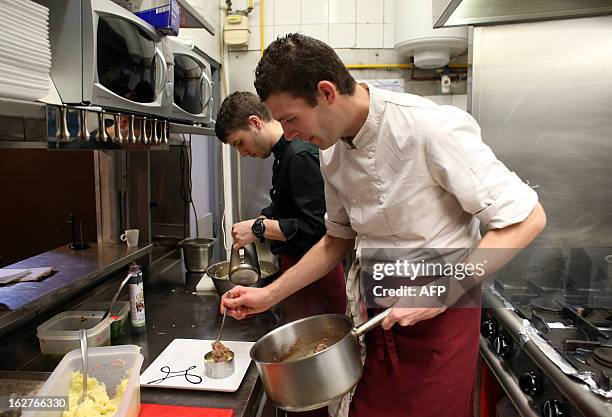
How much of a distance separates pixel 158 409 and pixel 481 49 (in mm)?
1977

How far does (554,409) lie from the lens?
1.21m

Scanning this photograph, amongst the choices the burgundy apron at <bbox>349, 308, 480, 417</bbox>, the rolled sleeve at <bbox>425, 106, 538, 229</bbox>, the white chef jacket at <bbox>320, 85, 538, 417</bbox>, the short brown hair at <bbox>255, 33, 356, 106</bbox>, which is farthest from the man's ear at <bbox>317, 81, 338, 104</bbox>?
the burgundy apron at <bbox>349, 308, 480, 417</bbox>

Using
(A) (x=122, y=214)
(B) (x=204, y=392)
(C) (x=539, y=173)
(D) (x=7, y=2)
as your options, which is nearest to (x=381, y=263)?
(B) (x=204, y=392)

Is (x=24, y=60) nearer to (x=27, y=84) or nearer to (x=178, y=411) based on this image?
(x=27, y=84)

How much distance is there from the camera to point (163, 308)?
1.81 meters

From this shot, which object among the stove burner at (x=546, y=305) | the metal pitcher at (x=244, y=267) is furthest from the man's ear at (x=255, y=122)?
the stove burner at (x=546, y=305)

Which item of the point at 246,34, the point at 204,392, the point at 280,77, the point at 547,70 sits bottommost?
the point at 204,392

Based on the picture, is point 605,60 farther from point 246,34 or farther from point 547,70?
point 246,34

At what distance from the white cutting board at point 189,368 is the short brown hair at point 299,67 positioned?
721mm

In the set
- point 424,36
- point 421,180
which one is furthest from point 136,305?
point 424,36

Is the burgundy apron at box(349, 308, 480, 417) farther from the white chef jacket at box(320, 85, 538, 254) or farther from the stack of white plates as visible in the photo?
the stack of white plates

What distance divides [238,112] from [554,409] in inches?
58.8

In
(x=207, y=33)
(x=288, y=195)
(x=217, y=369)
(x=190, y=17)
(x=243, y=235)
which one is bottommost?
(x=217, y=369)

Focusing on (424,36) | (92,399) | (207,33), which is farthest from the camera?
(207,33)
